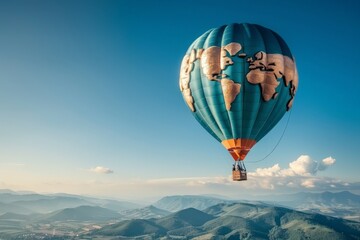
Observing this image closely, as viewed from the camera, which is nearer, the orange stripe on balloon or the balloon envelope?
the balloon envelope

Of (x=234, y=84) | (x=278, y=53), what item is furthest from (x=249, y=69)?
(x=278, y=53)

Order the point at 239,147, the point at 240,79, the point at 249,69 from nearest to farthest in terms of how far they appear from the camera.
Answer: the point at 249,69, the point at 240,79, the point at 239,147

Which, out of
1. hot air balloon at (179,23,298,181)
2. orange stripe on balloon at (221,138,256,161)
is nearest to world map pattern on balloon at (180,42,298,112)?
hot air balloon at (179,23,298,181)

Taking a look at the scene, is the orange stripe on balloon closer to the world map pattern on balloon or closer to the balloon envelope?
the balloon envelope

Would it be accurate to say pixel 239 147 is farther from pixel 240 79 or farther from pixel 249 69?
pixel 249 69

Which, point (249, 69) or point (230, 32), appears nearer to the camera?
point (249, 69)

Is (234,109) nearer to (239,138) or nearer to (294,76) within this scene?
(239,138)

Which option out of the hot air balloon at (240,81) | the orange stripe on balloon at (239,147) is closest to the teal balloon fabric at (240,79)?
the hot air balloon at (240,81)

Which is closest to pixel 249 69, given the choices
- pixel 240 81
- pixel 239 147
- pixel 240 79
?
pixel 240 79
